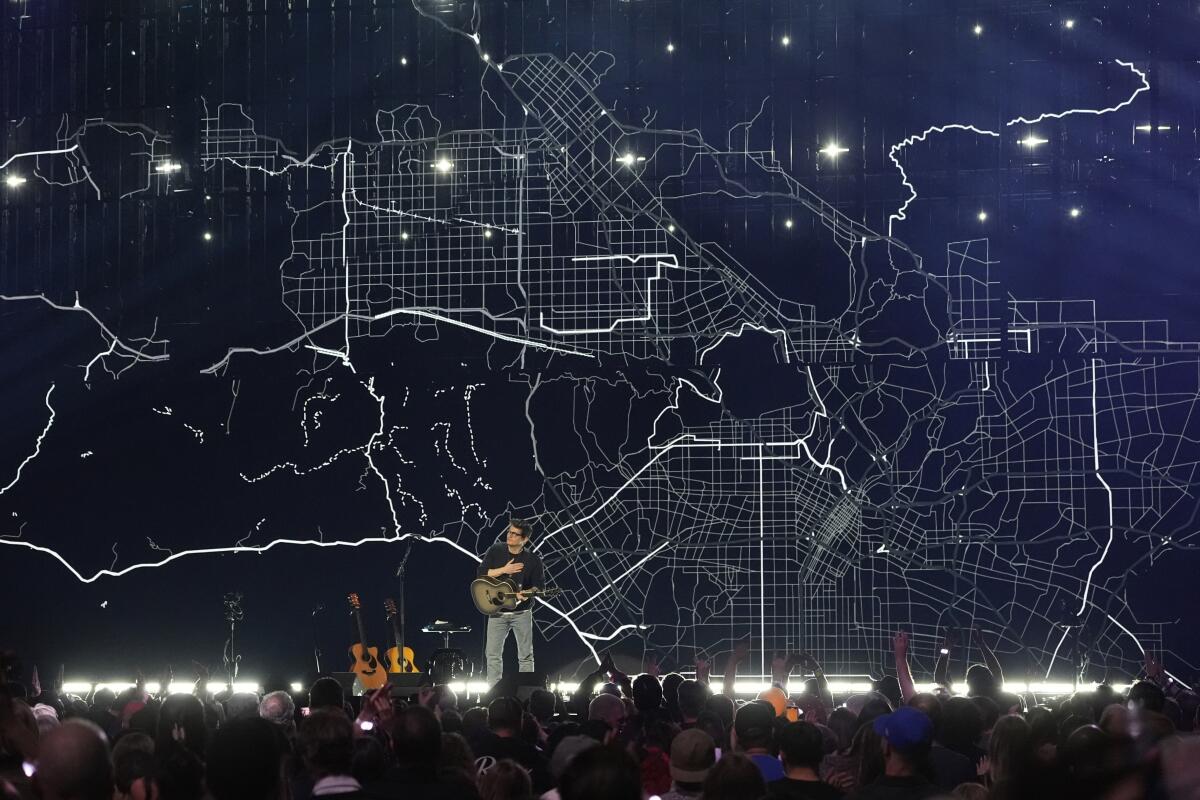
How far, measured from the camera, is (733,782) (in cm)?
303

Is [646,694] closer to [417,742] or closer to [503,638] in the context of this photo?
[417,742]

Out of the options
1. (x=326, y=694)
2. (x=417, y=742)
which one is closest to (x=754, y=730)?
(x=417, y=742)

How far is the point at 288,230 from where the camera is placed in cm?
1041

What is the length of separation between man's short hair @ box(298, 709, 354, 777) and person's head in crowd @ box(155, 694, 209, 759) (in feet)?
2.85

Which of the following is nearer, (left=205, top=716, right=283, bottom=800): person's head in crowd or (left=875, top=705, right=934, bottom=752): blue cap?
(left=205, top=716, right=283, bottom=800): person's head in crowd

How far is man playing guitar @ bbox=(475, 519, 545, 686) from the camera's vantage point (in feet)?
30.6

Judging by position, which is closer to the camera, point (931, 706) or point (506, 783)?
point (506, 783)

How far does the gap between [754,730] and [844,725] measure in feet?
2.89

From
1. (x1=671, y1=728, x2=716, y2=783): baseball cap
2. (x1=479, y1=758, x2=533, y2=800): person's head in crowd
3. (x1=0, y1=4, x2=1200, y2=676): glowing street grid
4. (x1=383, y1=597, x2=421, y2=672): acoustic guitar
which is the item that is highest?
(x1=0, y1=4, x2=1200, y2=676): glowing street grid

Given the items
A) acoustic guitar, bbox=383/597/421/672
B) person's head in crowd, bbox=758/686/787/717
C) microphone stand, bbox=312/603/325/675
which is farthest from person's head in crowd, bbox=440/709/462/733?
microphone stand, bbox=312/603/325/675

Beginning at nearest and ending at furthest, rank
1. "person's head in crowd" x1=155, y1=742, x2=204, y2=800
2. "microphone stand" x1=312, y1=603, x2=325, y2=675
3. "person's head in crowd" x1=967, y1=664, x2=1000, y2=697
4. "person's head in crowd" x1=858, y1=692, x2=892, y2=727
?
"person's head in crowd" x1=155, y1=742, x2=204, y2=800 → "person's head in crowd" x1=858, y1=692, x2=892, y2=727 → "person's head in crowd" x1=967, y1=664, x2=1000, y2=697 → "microphone stand" x1=312, y1=603, x2=325, y2=675

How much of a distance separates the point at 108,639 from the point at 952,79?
7.16 metres

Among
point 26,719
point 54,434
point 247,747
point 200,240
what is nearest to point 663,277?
point 200,240

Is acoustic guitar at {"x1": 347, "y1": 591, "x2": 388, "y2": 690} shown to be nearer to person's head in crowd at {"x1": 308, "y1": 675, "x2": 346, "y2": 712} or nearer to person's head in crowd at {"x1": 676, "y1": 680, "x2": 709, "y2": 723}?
person's head in crowd at {"x1": 676, "y1": 680, "x2": 709, "y2": 723}
